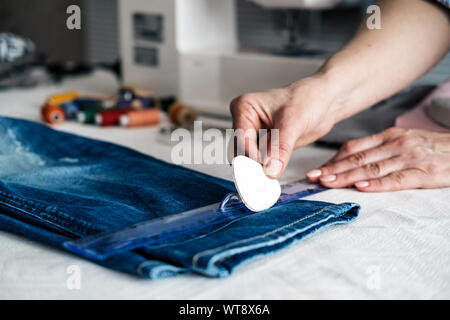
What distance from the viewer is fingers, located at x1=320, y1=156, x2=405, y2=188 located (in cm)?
96

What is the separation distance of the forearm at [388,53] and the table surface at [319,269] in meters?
0.27

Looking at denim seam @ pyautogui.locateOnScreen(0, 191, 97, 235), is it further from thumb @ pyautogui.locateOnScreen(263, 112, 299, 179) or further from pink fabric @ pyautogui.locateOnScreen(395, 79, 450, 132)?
pink fabric @ pyautogui.locateOnScreen(395, 79, 450, 132)

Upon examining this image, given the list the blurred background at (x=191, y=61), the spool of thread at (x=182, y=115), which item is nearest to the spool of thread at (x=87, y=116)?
the blurred background at (x=191, y=61)

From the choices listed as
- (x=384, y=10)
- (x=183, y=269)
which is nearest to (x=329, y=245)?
(x=183, y=269)

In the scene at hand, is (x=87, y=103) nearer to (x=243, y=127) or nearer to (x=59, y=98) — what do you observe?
(x=59, y=98)

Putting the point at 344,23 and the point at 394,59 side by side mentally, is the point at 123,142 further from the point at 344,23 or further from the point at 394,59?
the point at 344,23

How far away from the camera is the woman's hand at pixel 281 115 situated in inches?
33.4

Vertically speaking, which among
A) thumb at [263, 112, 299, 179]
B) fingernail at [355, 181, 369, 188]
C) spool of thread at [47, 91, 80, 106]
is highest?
thumb at [263, 112, 299, 179]

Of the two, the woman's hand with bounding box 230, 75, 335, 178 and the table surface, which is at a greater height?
the woman's hand with bounding box 230, 75, 335, 178

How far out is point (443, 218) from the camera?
0.84 m

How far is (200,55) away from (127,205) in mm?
881

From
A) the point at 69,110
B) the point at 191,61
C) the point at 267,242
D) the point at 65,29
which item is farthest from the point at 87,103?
the point at 65,29

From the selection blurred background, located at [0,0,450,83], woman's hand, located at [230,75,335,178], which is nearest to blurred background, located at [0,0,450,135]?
woman's hand, located at [230,75,335,178]

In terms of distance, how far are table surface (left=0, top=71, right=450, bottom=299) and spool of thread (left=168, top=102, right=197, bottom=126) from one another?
2.16 feet
